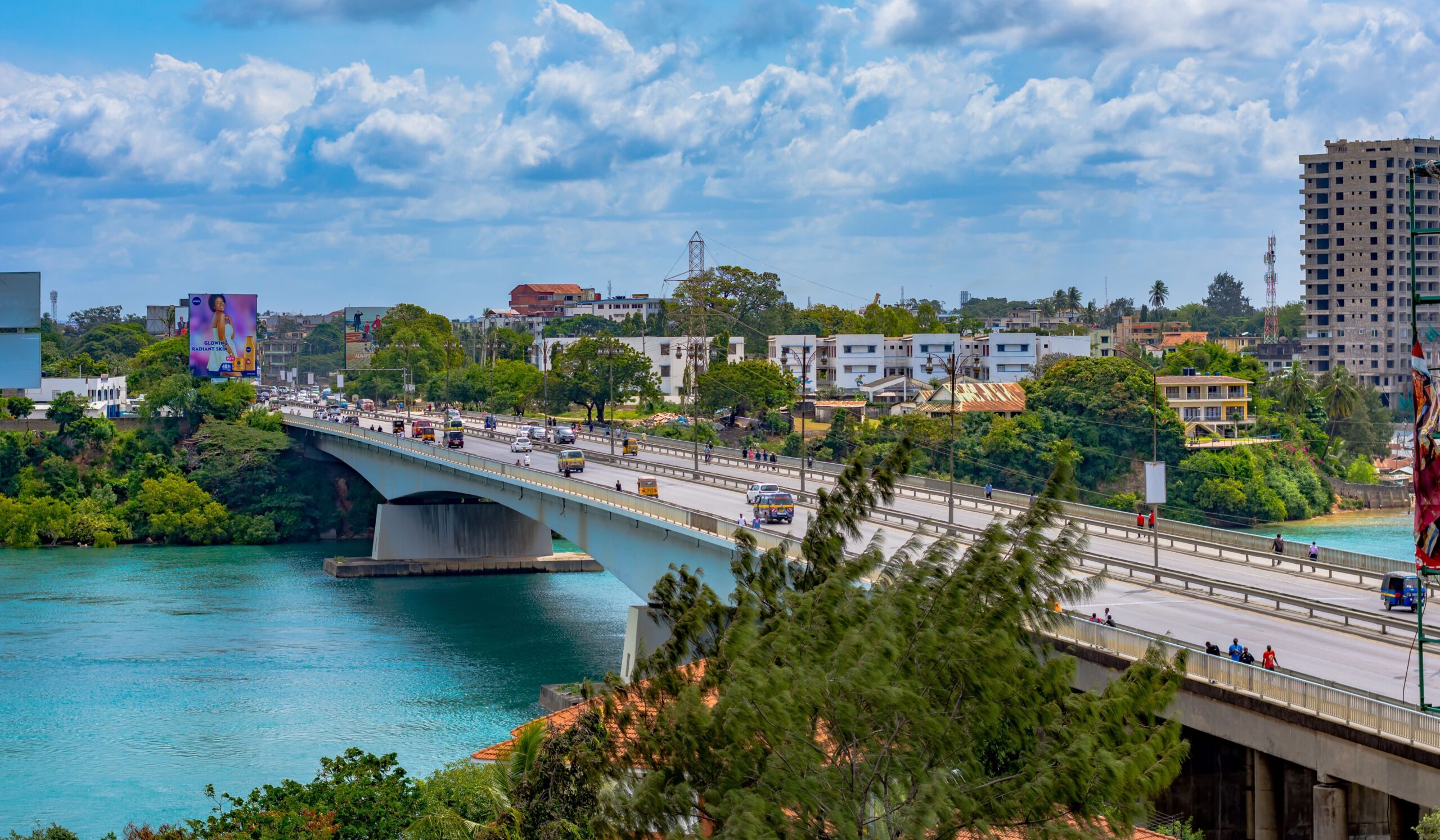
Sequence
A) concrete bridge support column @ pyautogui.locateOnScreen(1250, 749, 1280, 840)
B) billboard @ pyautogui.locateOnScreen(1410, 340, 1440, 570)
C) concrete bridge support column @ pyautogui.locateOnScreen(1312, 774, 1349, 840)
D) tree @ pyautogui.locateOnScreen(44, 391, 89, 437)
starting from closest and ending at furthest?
billboard @ pyautogui.locateOnScreen(1410, 340, 1440, 570) < concrete bridge support column @ pyautogui.locateOnScreen(1312, 774, 1349, 840) < concrete bridge support column @ pyautogui.locateOnScreen(1250, 749, 1280, 840) < tree @ pyautogui.locateOnScreen(44, 391, 89, 437)

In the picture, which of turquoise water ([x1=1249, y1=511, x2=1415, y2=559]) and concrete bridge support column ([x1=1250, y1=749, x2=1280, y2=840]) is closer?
concrete bridge support column ([x1=1250, y1=749, x2=1280, y2=840])

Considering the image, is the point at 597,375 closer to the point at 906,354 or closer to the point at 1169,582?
the point at 906,354

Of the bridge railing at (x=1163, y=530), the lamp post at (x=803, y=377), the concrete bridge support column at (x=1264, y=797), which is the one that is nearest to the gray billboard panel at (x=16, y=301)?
the bridge railing at (x=1163, y=530)

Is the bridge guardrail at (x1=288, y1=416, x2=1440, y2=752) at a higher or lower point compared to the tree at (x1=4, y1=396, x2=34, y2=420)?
lower

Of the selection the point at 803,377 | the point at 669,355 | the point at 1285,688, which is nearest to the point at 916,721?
the point at 1285,688

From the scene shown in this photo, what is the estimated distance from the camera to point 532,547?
93188mm

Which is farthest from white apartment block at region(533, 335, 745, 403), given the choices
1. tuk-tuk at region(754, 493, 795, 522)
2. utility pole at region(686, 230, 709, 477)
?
tuk-tuk at region(754, 493, 795, 522)

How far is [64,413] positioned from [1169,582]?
9384cm

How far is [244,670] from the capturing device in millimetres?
60125

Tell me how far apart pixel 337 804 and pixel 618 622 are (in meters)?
40.9

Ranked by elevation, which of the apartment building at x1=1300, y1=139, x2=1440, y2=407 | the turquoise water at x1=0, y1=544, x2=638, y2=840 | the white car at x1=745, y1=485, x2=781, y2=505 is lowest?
the turquoise water at x1=0, y1=544, x2=638, y2=840

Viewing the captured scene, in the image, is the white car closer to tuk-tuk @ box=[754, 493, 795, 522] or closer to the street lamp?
tuk-tuk @ box=[754, 493, 795, 522]

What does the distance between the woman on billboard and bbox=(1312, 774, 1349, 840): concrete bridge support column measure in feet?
346

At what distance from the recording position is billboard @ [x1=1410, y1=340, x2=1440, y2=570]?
21516 mm
